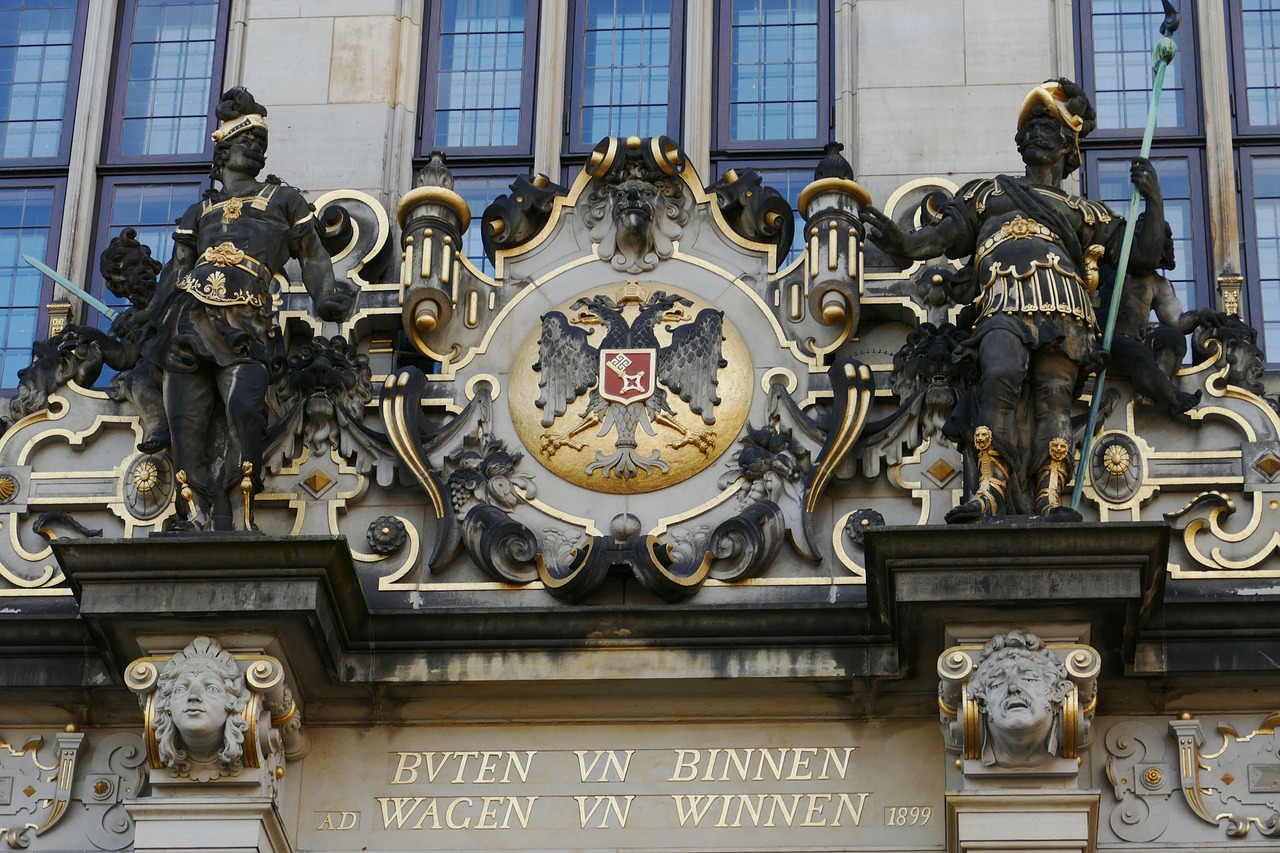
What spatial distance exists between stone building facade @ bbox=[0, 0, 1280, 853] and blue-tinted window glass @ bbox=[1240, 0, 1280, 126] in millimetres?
34

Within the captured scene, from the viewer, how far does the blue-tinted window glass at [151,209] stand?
58.4 feet

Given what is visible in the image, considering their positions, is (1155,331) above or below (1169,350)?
above

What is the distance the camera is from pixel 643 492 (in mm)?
16094

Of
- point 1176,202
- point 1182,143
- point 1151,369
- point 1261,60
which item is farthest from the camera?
point 1261,60

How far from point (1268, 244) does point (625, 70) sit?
3674 millimetres

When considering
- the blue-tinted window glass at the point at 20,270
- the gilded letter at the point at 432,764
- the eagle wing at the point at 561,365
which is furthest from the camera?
the blue-tinted window glass at the point at 20,270

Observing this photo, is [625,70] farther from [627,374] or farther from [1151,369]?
[1151,369]

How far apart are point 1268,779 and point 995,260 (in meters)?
2.83

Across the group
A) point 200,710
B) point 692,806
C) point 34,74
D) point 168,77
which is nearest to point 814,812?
point 692,806

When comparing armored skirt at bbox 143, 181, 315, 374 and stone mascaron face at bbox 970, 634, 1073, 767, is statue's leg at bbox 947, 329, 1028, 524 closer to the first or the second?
stone mascaron face at bbox 970, 634, 1073, 767

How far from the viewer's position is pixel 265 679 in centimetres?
1516

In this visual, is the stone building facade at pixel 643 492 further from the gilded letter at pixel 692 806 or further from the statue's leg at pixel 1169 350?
the statue's leg at pixel 1169 350

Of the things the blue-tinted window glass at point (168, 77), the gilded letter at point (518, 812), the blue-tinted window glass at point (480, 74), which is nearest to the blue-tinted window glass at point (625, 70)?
the blue-tinted window glass at point (480, 74)

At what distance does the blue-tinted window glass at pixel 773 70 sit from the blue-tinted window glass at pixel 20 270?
Answer: 386 centimetres
